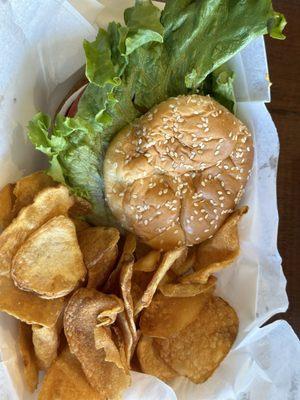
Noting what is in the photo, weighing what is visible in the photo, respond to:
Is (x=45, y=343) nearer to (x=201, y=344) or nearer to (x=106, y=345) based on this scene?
(x=106, y=345)

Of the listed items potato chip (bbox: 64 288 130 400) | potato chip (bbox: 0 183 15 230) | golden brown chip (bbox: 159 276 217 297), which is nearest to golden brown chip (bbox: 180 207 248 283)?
golden brown chip (bbox: 159 276 217 297)

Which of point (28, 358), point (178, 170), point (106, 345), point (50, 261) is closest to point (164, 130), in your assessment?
point (178, 170)

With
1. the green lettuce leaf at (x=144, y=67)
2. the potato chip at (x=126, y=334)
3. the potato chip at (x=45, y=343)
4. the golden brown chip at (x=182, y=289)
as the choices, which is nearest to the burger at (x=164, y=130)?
the green lettuce leaf at (x=144, y=67)

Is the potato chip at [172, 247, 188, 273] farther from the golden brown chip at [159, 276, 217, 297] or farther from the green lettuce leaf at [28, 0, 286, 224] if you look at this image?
the green lettuce leaf at [28, 0, 286, 224]

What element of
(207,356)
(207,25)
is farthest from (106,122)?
(207,356)

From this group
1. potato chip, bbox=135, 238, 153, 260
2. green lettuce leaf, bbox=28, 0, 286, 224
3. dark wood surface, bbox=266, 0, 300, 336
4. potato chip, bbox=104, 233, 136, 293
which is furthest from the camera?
dark wood surface, bbox=266, 0, 300, 336

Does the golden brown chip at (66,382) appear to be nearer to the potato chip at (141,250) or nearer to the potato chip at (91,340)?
the potato chip at (91,340)
